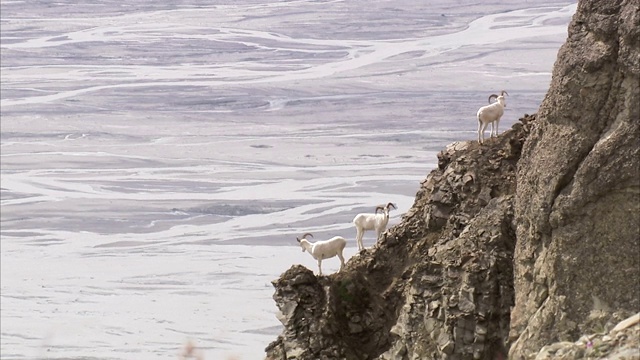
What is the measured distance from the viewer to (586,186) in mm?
6664

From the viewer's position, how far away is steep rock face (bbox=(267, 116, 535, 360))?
307 inches

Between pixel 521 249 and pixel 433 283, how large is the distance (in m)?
0.91

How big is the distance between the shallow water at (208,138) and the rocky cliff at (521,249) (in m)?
13.3

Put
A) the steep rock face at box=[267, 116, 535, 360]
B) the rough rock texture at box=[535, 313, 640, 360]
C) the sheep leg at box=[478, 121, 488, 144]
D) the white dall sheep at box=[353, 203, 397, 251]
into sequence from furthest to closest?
the white dall sheep at box=[353, 203, 397, 251], the sheep leg at box=[478, 121, 488, 144], the steep rock face at box=[267, 116, 535, 360], the rough rock texture at box=[535, 313, 640, 360]

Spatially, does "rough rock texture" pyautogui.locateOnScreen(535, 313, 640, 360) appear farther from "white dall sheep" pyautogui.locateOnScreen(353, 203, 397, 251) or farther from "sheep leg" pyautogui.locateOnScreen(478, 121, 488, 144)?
"white dall sheep" pyautogui.locateOnScreen(353, 203, 397, 251)

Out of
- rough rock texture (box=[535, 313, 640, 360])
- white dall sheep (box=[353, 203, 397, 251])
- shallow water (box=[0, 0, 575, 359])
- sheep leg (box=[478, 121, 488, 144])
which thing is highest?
rough rock texture (box=[535, 313, 640, 360])

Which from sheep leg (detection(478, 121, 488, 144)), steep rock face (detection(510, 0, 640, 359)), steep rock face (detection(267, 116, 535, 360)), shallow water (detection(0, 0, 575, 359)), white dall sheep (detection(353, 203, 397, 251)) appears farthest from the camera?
shallow water (detection(0, 0, 575, 359))

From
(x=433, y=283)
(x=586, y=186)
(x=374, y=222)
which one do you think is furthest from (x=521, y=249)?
(x=374, y=222)

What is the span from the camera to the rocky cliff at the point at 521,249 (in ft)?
21.4

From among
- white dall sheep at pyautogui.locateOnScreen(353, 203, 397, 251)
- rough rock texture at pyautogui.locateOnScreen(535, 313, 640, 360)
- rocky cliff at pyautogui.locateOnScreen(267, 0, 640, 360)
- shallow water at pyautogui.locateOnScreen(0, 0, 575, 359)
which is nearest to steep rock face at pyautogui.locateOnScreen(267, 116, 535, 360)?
rocky cliff at pyautogui.locateOnScreen(267, 0, 640, 360)

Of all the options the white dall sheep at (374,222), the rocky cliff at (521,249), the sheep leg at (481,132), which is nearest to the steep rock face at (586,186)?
the rocky cliff at (521,249)

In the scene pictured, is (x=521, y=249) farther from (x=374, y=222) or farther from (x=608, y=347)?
(x=374, y=222)

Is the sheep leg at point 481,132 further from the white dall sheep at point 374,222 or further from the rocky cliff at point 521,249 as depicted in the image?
the white dall sheep at point 374,222

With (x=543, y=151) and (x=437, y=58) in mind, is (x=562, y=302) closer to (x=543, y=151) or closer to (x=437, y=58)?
(x=543, y=151)
